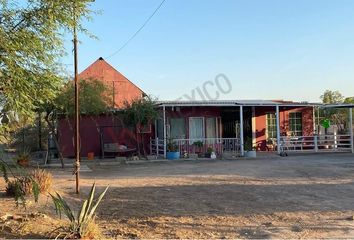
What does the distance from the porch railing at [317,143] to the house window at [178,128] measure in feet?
18.1

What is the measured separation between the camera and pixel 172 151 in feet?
77.8

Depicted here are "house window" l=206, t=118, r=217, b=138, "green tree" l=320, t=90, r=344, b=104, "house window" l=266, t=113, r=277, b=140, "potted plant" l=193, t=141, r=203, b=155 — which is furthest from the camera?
"green tree" l=320, t=90, r=344, b=104

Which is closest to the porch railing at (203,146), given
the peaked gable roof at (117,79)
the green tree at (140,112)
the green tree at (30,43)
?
the green tree at (140,112)

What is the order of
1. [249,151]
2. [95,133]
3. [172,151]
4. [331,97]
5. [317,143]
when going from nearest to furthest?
1. [172,151]
2. [249,151]
3. [95,133]
4. [317,143]
5. [331,97]

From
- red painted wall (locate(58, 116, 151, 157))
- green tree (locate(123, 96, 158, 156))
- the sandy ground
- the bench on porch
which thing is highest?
green tree (locate(123, 96, 158, 156))

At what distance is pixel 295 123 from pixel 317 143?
271 centimetres

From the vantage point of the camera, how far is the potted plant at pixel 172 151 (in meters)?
23.6

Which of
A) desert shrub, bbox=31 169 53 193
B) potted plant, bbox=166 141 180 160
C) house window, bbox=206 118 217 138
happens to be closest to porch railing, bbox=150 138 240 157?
potted plant, bbox=166 141 180 160

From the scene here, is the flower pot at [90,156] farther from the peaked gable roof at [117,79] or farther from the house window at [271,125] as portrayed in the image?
the peaked gable roof at [117,79]

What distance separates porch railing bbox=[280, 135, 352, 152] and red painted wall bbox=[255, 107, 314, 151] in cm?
125

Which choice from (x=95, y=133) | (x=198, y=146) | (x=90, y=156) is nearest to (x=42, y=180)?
(x=90, y=156)

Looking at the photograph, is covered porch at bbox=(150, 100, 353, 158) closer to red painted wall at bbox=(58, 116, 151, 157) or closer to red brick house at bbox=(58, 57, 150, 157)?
red painted wall at bbox=(58, 116, 151, 157)

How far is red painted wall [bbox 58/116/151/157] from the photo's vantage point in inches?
1001

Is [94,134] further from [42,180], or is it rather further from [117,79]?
[117,79]
